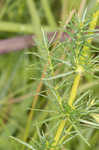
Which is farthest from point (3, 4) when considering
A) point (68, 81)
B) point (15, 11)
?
point (68, 81)

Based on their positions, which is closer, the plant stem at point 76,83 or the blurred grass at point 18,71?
the plant stem at point 76,83

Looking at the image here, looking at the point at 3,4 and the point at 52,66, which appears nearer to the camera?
the point at 52,66

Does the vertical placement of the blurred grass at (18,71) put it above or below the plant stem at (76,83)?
below

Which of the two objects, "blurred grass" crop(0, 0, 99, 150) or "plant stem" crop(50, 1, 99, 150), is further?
"blurred grass" crop(0, 0, 99, 150)

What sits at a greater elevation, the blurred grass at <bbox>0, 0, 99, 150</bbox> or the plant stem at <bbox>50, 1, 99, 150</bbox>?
the plant stem at <bbox>50, 1, 99, 150</bbox>

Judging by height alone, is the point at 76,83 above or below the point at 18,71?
above

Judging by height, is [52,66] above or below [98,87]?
above

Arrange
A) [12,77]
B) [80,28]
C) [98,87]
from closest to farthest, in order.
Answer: [80,28] < [98,87] < [12,77]

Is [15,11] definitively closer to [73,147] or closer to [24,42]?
[24,42]

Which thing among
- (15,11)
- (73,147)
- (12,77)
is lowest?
(73,147)

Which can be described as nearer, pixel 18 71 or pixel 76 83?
pixel 76 83

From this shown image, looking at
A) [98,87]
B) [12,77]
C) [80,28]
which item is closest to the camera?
[80,28]
